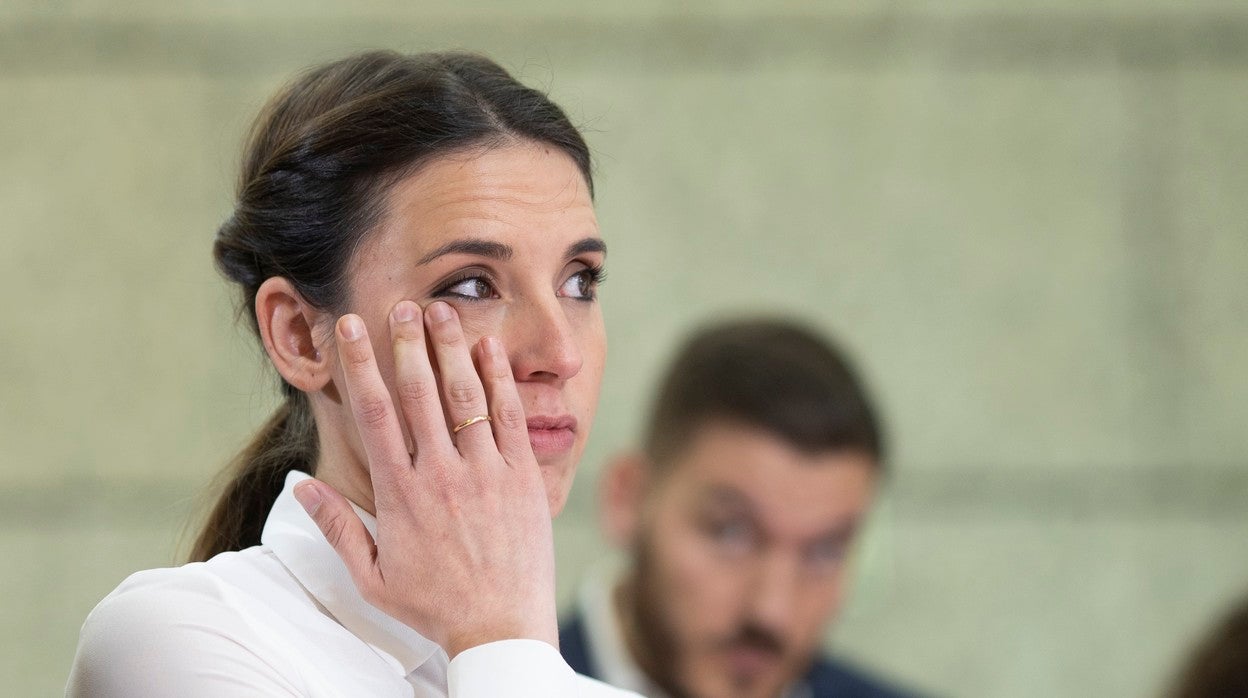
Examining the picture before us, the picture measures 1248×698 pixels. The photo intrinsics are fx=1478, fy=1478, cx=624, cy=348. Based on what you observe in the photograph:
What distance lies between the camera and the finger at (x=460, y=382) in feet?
4.63

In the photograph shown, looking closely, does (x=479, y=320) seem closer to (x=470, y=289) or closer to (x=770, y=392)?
(x=470, y=289)

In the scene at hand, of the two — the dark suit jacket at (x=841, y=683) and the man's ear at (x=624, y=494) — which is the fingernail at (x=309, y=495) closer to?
the man's ear at (x=624, y=494)

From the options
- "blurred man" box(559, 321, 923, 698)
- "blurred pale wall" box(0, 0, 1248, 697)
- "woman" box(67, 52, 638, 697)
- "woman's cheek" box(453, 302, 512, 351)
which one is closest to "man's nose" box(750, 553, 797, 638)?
"blurred man" box(559, 321, 923, 698)

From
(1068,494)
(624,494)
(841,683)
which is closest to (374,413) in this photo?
(624,494)

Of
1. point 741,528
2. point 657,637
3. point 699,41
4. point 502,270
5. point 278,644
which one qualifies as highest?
point 699,41

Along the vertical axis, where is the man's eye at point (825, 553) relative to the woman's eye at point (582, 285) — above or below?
below

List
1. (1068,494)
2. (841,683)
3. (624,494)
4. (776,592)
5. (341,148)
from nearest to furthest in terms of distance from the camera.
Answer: (341,148) < (776,592) < (624,494) < (841,683) < (1068,494)

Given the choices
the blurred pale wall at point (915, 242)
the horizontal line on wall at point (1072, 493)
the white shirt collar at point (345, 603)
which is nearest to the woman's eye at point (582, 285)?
the white shirt collar at point (345, 603)

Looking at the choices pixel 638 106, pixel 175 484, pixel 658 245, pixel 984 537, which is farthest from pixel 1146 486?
pixel 175 484

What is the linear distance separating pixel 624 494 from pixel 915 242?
1.21 metres

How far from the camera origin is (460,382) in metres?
1.41

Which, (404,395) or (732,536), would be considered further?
(732,536)

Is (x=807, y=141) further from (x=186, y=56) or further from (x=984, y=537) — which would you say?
(x=186, y=56)

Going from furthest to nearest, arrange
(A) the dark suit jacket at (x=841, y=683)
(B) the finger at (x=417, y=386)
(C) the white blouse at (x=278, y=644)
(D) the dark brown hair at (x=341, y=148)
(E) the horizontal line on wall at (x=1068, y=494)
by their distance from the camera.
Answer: (E) the horizontal line on wall at (x=1068, y=494) → (A) the dark suit jacket at (x=841, y=683) → (D) the dark brown hair at (x=341, y=148) → (B) the finger at (x=417, y=386) → (C) the white blouse at (x=278, y=644)
